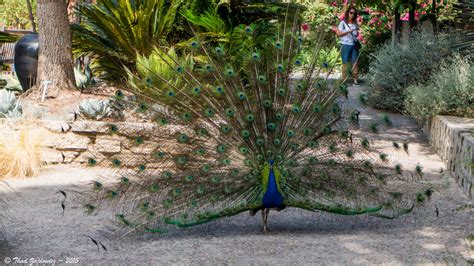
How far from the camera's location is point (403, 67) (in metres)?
13.6

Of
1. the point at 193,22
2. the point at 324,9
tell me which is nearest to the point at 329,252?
the point at 193,22

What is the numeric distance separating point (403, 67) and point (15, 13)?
19.8 metres

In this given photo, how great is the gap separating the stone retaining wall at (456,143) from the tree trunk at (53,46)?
5312 mm

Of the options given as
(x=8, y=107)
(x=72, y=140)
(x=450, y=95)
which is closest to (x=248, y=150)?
(x=72, y=140)

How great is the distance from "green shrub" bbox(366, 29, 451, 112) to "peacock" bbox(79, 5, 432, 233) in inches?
268

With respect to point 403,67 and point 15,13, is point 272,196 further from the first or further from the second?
point 15,13

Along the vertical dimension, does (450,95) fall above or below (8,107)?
above

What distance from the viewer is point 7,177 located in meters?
8.81

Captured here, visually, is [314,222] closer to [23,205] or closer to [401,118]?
[23,205]

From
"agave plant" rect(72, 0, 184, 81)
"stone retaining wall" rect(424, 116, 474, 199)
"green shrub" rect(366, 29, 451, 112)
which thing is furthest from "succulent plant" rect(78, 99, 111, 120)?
"green shrub" rect(366, 29, 451, 112)

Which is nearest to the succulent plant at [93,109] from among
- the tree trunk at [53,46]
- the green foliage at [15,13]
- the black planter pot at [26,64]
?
the tree trunk at [53,46]

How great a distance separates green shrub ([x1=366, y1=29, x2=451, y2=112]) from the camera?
13.4 metres

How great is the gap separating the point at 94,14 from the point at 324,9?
13865mm

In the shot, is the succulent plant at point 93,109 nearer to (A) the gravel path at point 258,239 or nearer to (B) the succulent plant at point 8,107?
(B) the succulent plant at point 8,107
